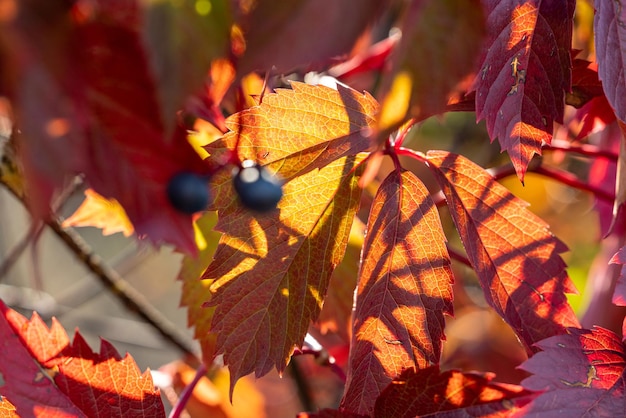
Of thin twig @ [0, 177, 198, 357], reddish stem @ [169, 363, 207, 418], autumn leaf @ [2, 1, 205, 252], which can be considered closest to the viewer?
autumn leaf @ [2, 1, 205, 252]

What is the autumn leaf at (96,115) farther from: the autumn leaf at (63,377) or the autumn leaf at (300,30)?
the autumn leaf at (63,377)

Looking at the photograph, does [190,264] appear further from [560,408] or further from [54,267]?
[54,267]

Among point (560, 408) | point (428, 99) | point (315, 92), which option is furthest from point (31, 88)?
point (560, 408)

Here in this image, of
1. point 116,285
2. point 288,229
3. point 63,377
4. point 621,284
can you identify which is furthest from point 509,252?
point 116,285

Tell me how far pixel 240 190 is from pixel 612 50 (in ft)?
1.11

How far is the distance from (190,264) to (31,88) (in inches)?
21.8

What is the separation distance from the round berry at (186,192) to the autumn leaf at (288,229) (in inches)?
9.2

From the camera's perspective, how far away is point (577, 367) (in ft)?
1.82

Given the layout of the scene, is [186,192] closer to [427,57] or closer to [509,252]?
[427,57]

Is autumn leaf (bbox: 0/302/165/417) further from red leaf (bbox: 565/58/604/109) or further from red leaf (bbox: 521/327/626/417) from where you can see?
red leaf (bbox: 565/58/604/109)

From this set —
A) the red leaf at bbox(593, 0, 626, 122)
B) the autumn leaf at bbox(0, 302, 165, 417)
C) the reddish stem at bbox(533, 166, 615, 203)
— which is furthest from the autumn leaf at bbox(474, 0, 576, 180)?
the autumn leaf at bbox(0, 302, 165, 417)

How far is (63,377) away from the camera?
570 mm

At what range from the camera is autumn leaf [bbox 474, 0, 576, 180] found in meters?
0.56

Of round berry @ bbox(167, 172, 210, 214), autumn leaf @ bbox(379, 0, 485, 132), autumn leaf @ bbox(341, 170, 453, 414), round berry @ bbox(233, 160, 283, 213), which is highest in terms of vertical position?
autumn leaf @ bbox(379, 0, 485, 132)
